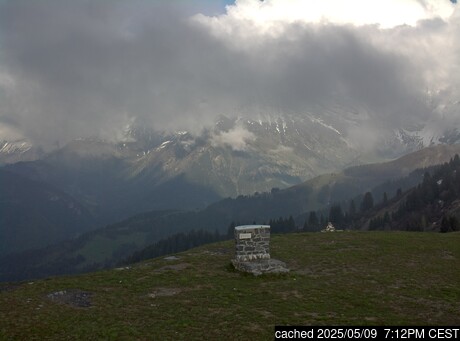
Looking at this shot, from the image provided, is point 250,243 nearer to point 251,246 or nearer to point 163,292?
point 251,246

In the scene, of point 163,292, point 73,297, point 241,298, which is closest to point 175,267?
point 163,292

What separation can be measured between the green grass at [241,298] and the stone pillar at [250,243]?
1.94 m

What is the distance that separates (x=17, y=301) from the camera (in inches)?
1062

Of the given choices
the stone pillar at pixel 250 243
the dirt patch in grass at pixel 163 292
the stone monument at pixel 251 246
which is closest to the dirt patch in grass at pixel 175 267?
the stone monument at pixel 251 246

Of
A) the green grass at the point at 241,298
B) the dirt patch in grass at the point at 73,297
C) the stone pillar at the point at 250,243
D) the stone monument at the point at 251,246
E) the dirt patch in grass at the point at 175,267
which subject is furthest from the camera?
the dirt patch in grass at the point at 175,267

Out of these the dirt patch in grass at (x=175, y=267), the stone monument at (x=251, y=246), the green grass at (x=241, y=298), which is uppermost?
the stone monument at (x=251, y=246)

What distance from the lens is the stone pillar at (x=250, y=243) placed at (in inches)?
1496

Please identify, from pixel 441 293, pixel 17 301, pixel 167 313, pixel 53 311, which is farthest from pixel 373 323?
pixel 17 301

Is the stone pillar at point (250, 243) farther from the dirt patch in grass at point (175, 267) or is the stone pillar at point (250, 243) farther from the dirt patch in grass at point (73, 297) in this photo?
the dirt patch in grass at point (73, 297)

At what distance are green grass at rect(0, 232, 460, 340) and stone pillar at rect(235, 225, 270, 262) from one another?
6.37ft

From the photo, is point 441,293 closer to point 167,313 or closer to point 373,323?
point 373,323

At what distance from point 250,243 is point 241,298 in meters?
9.62

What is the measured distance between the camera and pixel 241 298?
28922 millimetres

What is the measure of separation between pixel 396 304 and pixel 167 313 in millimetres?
14961
